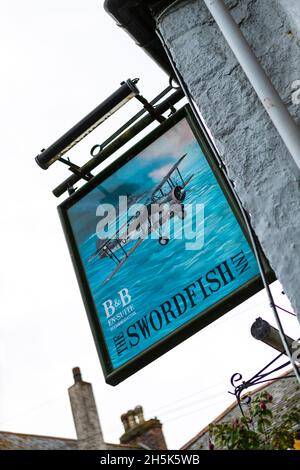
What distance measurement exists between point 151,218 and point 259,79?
116 centimetres

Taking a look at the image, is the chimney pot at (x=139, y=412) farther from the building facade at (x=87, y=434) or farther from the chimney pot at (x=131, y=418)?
the chimney pot at (x=131, y=418)

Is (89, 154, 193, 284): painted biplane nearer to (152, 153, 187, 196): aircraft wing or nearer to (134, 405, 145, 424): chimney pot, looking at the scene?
(152, 153, 187, 196): aircraft wing

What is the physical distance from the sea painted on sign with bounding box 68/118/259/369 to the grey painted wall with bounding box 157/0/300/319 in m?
0.48

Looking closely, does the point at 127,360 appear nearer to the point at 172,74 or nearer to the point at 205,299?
the point at 205,299

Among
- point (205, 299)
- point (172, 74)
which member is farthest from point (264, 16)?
point (205, 299)

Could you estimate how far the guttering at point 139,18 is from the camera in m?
3.53

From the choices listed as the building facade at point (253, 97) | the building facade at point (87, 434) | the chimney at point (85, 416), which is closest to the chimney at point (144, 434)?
the building facade at point (87, 434)

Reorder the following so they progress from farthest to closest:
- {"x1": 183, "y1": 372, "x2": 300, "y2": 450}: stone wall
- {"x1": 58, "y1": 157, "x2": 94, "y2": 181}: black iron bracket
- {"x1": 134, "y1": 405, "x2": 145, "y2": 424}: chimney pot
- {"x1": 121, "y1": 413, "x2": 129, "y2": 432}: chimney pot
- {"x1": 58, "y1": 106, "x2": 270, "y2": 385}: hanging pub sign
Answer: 1. {"x1": 134, "y1": 405, "x2": 145, "y2": 424}: chimney pot
2. {"x1": 121, "y1": 413, "x2": 129, "y2": 432}: chimney pot
3. {"x1": 183, "y1": 372, "x2": 300, "y2": 450}: stone wall
4. {"x1": 58, "y1": 157, "x2": 94, "y2": 181}: black iron bracket
5. {"x1": 58, "y1": 106, "x2": 270, "y2": 385}: hanging pub sign

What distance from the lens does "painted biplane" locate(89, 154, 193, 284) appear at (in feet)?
11.1

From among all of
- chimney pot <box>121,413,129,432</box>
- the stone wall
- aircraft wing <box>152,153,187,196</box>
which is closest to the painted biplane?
aircraft wing <box>152,153,187,196</box>

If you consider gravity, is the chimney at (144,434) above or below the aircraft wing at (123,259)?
above

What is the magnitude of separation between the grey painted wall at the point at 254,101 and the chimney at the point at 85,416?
518 inches

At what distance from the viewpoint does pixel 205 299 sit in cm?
298
